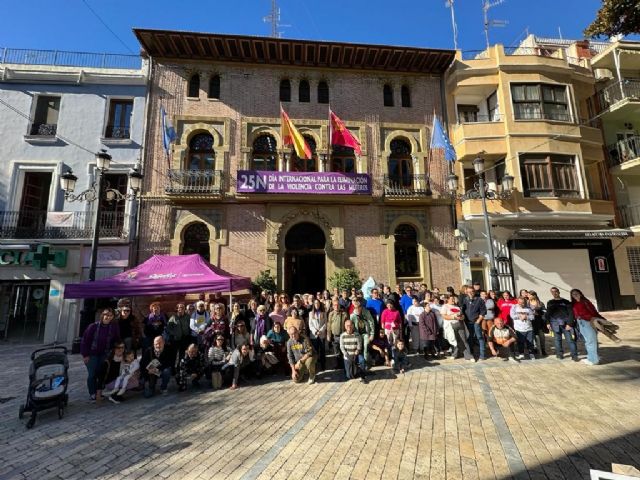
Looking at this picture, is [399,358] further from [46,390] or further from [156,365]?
[46,390]

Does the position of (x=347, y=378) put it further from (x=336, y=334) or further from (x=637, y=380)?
(x=637, y=380)

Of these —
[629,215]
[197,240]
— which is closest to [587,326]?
[629,215]

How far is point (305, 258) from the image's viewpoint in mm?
14852

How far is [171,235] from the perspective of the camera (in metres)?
13.9

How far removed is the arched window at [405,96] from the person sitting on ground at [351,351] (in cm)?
1336

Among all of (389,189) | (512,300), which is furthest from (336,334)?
(389,189)

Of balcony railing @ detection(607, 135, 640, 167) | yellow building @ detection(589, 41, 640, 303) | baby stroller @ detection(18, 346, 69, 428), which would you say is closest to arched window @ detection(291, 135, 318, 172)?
baby stroller @ detection(18, 346, 69, 428)

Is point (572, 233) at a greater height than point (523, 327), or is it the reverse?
point (572, 233)

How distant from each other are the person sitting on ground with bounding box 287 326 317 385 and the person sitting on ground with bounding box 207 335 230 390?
143 centimetres

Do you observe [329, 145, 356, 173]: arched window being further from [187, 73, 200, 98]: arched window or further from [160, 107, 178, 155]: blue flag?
[160, 107, 178, 155]: blue flag

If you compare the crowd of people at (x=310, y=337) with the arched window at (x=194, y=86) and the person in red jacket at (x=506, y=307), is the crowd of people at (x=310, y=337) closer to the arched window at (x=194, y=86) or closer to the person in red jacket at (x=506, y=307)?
the person in red jacket at (x=506, y=307)

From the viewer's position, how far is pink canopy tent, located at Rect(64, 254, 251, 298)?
901 centimetres

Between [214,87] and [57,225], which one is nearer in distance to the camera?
[57,225]

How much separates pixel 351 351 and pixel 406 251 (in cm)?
885
